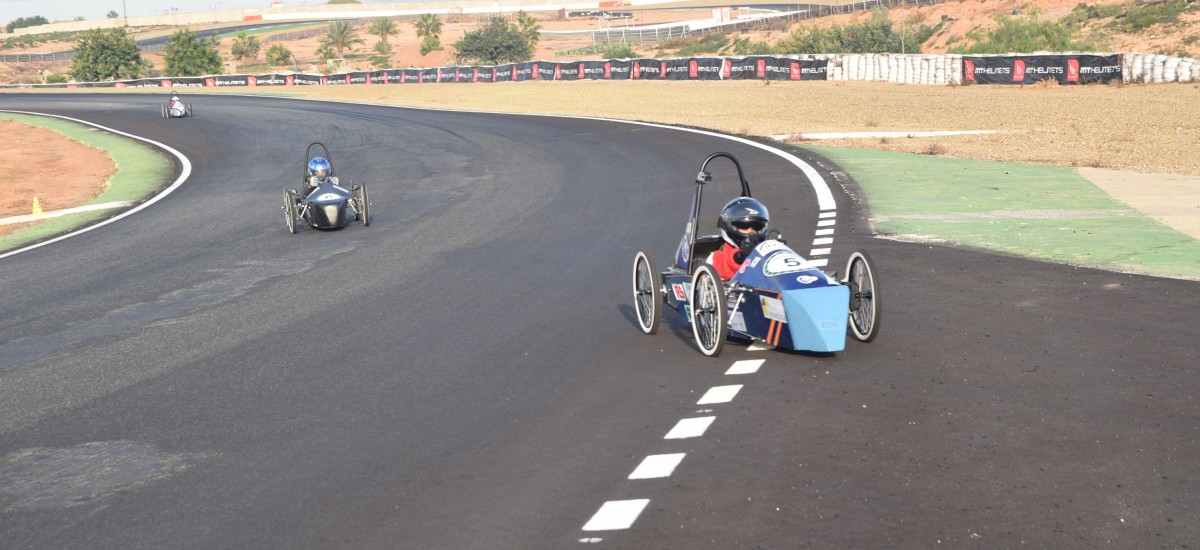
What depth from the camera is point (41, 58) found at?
15162cm

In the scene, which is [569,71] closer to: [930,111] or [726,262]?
[930,111]

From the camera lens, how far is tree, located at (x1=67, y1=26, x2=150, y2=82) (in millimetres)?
104938

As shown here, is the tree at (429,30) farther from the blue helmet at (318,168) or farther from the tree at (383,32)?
the blue helmet at (318,168)

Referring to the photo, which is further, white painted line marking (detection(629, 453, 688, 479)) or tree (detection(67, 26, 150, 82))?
tree (detection(67, 26, 150, 82))

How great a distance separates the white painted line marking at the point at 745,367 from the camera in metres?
8.71

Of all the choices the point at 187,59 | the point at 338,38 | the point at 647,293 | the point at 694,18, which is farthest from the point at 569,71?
the point at 694,18

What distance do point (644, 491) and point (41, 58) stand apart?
165069mm

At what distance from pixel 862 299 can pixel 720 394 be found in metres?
1.97

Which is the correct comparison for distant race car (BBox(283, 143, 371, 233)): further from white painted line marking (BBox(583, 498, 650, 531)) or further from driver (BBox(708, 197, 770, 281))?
white painted line marking (BBox(583, 498, 650, 531))

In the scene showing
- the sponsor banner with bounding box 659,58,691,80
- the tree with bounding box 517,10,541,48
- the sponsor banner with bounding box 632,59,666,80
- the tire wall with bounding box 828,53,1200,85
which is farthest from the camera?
the tree with bounding box 517,10,541,48

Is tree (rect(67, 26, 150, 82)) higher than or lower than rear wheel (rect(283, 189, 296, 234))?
higher

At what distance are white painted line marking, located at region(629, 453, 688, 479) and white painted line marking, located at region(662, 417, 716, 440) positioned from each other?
14.6 inches

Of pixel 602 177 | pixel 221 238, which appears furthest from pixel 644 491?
pixel 602 177

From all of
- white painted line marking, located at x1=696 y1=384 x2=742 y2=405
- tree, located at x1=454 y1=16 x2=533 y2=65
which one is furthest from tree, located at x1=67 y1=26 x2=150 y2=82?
white painted line marking, located at x1=696 y1=384 x2=742 y2=405
